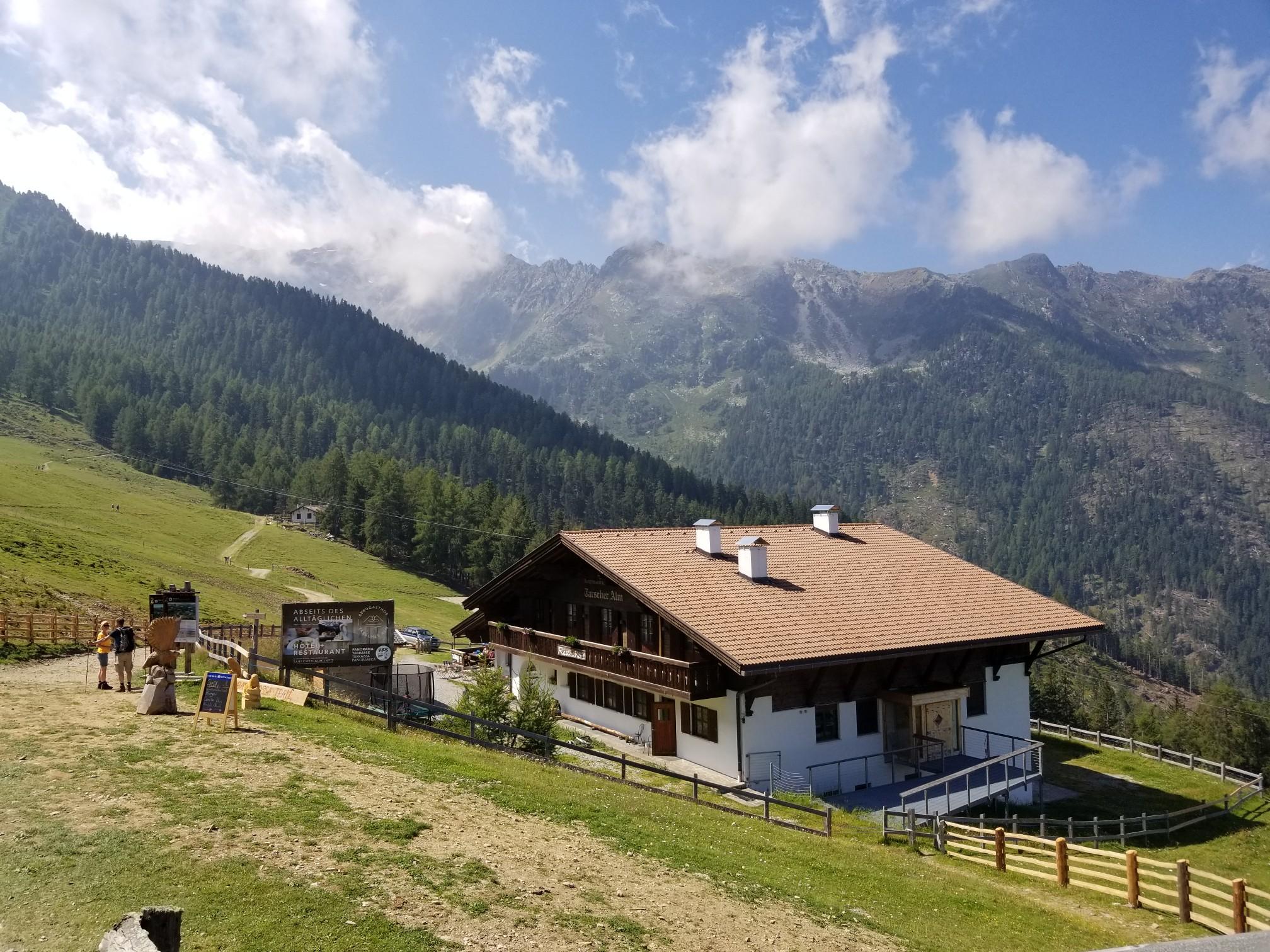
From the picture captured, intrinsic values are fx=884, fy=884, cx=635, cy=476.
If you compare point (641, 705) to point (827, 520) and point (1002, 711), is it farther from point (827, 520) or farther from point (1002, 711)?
point (1002, 711)

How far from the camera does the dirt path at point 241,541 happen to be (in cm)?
9123

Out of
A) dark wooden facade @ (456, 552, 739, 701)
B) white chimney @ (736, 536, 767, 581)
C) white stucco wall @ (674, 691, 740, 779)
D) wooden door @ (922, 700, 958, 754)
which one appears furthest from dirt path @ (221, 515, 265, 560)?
wooden door @ (922, 700, 958, 754)

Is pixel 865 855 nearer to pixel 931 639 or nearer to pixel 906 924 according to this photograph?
pixel 906 924

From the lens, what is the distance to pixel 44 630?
3406 cm

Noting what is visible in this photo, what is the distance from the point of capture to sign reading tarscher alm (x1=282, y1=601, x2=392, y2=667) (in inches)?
1056

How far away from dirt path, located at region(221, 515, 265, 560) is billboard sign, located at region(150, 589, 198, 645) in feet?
214

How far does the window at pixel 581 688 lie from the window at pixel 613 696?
961mm

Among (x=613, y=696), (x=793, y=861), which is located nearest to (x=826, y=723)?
(x=613, y=696)

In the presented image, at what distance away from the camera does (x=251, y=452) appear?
6324 inches

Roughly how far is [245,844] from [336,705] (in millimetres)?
13874

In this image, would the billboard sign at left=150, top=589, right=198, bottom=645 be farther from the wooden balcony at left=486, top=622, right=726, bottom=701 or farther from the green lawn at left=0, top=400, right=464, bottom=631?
the wooden balcony at left=486, top=622, right=726, bottom=701

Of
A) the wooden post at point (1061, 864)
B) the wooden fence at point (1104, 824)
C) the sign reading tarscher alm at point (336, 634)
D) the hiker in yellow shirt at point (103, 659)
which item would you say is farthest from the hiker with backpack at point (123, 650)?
the wooden post at point (1061, 864)

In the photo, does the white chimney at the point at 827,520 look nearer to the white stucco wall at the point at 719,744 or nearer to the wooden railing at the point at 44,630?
the white stucco wall at the point at 719,744

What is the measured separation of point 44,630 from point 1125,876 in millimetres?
36834
